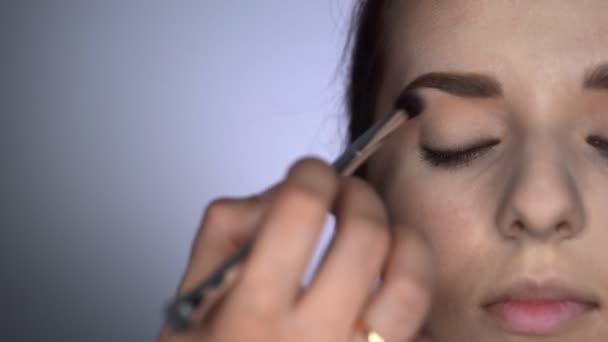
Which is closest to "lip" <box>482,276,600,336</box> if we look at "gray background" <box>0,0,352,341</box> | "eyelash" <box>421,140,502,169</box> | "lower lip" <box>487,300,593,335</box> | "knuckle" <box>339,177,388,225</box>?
"lower lip" <box>487,300,593,335</box>

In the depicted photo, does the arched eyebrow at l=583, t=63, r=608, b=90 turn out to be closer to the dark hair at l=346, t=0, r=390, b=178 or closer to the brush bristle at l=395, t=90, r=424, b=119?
the brush bristle at l=395, t=90, r=424, b=119

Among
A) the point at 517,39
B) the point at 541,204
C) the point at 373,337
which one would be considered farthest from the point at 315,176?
the point at 517,39

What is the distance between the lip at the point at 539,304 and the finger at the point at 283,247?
35cm

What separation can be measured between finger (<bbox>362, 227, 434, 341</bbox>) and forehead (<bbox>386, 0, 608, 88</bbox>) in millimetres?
351

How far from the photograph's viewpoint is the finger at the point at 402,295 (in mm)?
563

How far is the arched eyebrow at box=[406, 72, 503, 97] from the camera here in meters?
0.85

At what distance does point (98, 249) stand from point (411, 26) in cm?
84

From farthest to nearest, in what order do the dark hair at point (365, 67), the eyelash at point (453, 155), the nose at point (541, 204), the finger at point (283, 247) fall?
the dark hair at point (365, 67)
the eyelash at point (453, 155)
the nose at point (541, 204)
the finger at point (283, 247)

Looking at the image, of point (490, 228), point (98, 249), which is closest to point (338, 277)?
point (490, 228)

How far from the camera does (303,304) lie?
0.53 meters

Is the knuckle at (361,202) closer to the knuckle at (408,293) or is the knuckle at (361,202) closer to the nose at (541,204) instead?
the knuckle at (408,293)

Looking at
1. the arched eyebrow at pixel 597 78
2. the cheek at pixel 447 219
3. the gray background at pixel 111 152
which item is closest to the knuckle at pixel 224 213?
the cheek at pixel 447 219

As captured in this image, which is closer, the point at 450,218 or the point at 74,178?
the point at 450,218

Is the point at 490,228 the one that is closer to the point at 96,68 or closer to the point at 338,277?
the point at 338,277
